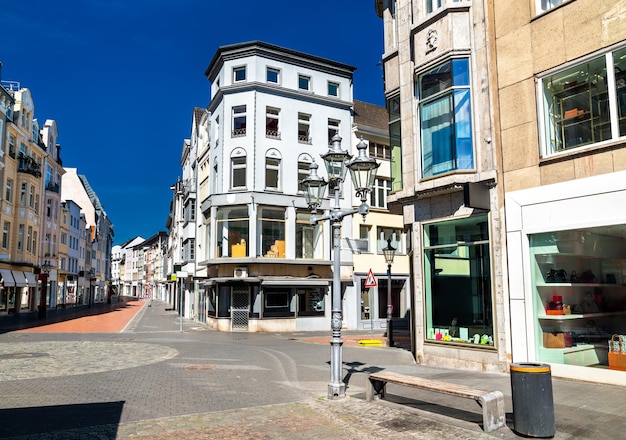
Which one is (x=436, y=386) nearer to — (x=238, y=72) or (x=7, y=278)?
(x=238, y=72)

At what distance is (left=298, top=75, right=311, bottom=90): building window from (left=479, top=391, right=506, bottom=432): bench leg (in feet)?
85.4

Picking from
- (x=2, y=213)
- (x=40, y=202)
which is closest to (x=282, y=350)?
(x=2, y=213)

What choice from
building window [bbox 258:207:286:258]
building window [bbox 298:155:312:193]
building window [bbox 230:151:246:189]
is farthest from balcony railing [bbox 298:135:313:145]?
building window [bbox 258:207:286:258]

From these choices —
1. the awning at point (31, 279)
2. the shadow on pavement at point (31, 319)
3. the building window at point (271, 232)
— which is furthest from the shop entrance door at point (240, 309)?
the awning at point (31, 279)

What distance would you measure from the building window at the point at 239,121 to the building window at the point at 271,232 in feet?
15.1

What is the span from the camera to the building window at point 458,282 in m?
12.5

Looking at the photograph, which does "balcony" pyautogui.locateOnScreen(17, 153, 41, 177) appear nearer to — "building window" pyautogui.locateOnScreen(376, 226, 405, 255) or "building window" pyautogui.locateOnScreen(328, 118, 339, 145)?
"building window" pyautogui.locateOnScreen(328, 118, 339, 145)

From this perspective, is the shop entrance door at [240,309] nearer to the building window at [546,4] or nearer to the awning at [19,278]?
the building window at [546,4]

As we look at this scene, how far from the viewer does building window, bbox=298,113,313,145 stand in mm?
30594

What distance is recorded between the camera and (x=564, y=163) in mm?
11062

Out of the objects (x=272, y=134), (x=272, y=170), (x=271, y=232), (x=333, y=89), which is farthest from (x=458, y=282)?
(x=333, y=89)

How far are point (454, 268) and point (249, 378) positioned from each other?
5830mm

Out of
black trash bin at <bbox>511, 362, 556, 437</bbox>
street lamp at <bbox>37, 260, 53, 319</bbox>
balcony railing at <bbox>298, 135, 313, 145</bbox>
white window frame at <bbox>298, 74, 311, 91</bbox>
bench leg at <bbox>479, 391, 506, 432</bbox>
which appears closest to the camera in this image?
black trash bin at <bbox>511, 362, 556, 437</bbox>

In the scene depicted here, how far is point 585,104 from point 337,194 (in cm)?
577
